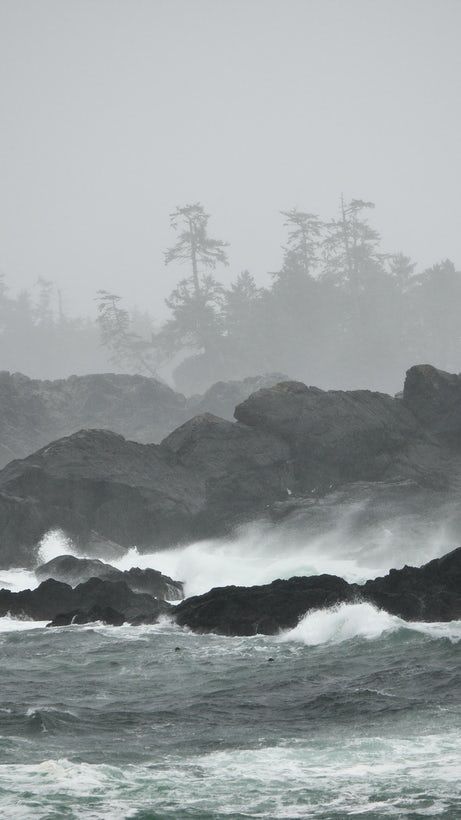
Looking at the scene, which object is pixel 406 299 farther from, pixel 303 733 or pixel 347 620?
pixel 303 733

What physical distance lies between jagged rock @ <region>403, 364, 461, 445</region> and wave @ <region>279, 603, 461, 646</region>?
20.8 meters

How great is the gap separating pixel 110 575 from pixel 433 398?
18045mm

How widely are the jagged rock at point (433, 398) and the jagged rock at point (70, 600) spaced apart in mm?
18949

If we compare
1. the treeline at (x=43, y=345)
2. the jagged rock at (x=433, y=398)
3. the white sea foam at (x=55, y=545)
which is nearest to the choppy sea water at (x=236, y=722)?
the white sea foam at (x=55, y=545)

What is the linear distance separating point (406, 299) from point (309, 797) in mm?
83621

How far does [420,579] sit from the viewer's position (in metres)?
24.0

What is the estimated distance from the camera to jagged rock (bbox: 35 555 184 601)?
30.1m

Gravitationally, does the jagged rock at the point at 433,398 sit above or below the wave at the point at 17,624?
above

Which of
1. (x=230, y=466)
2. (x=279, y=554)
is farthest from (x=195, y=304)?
(x=279, y=554)

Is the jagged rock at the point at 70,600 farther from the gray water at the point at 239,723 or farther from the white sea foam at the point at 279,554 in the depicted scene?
the white sea foam at the point at 279,554

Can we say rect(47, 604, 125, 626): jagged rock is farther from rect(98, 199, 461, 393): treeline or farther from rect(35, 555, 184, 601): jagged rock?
rect(98, 199, 461, 393): treeline

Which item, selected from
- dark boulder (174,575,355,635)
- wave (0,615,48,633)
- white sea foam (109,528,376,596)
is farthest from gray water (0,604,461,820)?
white sea foam (109,528,376,596)

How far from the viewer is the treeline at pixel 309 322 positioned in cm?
8744

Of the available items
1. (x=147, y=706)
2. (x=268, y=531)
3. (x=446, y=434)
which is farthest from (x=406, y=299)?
(x=147, y=706)
